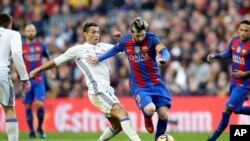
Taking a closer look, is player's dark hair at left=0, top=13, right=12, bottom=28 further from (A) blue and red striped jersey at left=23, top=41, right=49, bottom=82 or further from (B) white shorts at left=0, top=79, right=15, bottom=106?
(A) blue and red striped jersey at left=23, top=41, right=49, bottom=82

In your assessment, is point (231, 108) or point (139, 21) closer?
point (139, 21)

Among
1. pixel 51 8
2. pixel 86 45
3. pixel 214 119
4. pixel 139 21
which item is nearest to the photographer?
pixel 139 21

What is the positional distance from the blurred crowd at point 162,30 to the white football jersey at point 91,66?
357 inches

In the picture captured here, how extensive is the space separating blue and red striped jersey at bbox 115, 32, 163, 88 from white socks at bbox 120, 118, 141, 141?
2.69ft


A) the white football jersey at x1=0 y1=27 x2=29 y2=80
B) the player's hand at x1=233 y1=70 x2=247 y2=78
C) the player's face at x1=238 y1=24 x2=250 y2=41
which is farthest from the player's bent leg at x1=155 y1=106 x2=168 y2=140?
the player's face at x1=238 y1=24 x2=250 y2=41

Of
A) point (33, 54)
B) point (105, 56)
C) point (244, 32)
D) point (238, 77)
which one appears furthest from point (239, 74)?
point (33, 54)

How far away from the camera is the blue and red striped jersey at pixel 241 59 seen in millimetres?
16806

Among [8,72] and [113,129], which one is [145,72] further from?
[8,72]

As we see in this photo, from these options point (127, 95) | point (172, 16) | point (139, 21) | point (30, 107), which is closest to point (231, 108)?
point (139, 21)

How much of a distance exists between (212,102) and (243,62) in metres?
6.88

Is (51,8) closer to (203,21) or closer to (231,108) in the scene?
(203,21)

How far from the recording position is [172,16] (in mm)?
27453

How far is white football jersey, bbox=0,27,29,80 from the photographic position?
46.9 feet

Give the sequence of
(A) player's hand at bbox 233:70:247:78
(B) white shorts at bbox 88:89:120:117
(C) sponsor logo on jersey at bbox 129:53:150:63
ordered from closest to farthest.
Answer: (C) sponsor logo on jersey at bbox 129:53:150:63 → (B) white shorts at bbox 88:89:120:117 → (A) player's hand at bbox 233:70:247:78
